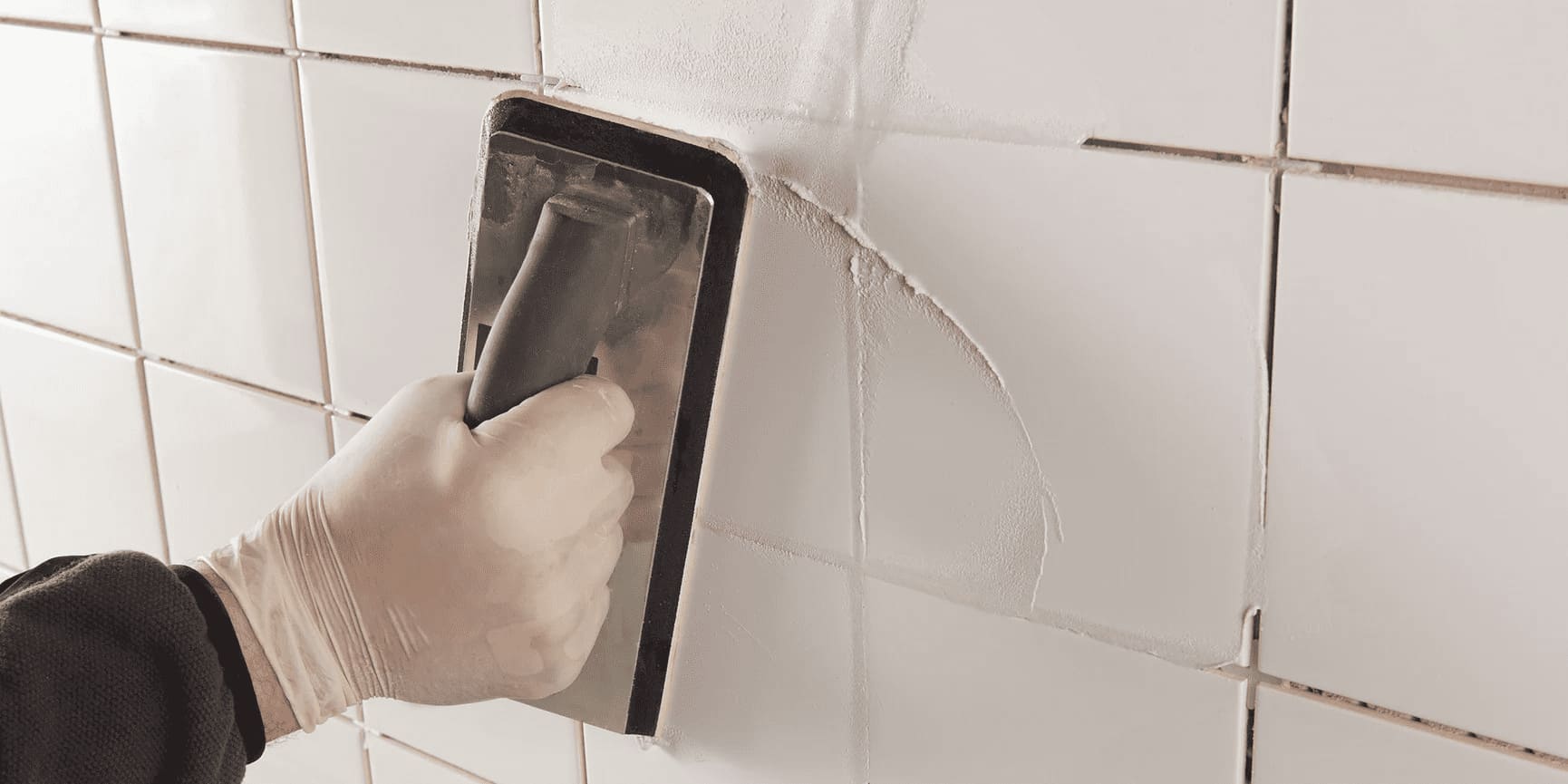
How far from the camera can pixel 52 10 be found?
75 cm

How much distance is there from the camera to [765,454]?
1.82 feet

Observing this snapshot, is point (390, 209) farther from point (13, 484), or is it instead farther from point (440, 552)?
point (13, 484)

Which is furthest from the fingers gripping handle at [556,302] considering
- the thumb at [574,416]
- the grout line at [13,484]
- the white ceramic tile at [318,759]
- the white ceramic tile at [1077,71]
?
the grout line at [13,484]

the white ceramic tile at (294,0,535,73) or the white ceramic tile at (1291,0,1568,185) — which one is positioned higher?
the white ceramic tile at (294,0,535,73)

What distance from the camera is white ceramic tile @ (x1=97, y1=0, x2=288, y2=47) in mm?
652

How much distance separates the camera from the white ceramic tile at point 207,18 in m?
0.65

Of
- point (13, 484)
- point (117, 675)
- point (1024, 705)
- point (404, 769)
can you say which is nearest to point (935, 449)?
point (1024, 705)

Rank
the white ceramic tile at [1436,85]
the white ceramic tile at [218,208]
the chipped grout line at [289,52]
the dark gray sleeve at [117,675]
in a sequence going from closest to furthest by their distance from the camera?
the white ceramic tile at [1436,85]
the dark gray sleeve at [117,675]
the chipped grout line at [289,52]
the white ceramic tile at [218,208]

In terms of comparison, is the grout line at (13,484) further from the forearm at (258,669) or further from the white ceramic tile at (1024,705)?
the white ceramic tile at (1024,705)

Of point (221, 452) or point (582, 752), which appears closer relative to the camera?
point (582, 752)

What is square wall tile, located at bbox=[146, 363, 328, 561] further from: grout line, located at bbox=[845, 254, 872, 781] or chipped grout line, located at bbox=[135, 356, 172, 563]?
grout line, located at bbox=[845, 254, 872, 781]

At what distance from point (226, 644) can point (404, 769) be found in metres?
0.27

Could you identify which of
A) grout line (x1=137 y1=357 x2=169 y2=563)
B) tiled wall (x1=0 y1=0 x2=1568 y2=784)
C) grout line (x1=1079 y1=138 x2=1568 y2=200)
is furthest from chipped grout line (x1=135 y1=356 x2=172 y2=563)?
grout line (x1=1079 y1=138 x2=1568 y2=200)

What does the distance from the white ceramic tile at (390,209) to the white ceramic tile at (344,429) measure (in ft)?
0.04
